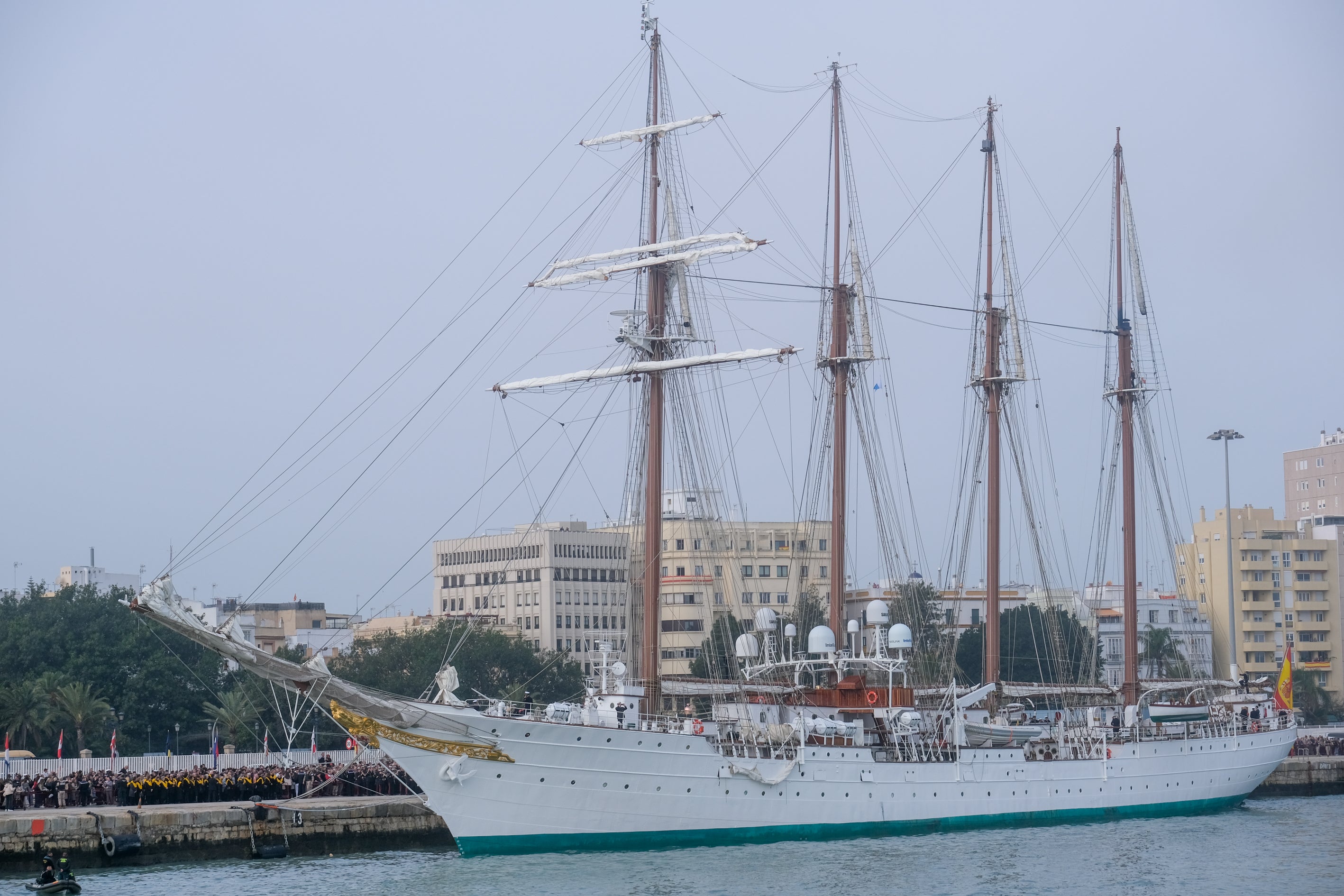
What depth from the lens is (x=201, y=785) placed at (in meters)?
49.9

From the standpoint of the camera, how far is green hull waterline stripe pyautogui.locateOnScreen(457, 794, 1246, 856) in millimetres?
44969

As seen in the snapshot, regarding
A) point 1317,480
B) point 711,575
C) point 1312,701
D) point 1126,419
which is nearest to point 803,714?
point 1126,419

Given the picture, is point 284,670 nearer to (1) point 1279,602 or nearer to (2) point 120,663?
(2) point 120,663

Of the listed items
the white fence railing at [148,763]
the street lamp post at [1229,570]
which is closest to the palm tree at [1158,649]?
the street lamp post at [1229,570]

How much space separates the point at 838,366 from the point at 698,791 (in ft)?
72.0

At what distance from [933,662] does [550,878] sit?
4626 centimetres

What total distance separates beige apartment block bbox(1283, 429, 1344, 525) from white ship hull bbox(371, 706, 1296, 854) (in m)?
95.6

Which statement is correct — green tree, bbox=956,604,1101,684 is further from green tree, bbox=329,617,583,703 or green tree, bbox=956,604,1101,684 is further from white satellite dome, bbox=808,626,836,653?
white satellite dome, bbox=808,626,836,653

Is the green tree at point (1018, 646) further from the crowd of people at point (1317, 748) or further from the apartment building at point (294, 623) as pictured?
the apartment building at point (294, 623)

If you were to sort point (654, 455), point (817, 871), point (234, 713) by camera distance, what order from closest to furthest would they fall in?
point (817, 871) < point (654, 455) < point (234, 713)

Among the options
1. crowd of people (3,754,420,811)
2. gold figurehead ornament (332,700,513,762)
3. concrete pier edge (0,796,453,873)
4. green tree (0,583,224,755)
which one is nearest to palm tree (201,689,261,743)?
green tree (0,583,224,755)

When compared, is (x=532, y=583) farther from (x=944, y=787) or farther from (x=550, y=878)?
(x=550, y=878)

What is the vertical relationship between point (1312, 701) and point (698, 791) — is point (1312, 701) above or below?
below

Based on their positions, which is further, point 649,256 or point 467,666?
point 467,666
